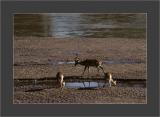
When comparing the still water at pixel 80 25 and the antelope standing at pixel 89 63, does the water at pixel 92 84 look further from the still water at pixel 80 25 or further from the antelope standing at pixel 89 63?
the still water at pixel 80 25

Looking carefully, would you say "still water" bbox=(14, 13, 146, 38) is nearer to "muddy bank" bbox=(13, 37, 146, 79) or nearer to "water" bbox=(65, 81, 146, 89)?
"muddy bank" bbox=(13, 37, 146, 79)

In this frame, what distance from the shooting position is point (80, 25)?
7.81 metres

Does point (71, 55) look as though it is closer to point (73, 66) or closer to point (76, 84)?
point (73, 66)

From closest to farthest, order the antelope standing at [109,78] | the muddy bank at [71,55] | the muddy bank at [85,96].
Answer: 1. the muddy bank at [85,96]
2. the antelope standing at [109,78]
3. the muddy bank at [71,55]

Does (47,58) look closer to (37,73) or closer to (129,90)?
(37,73)

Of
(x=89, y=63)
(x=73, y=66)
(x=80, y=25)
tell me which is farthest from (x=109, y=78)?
(x=80, y=25)

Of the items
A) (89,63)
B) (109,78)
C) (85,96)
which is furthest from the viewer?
(89,63)

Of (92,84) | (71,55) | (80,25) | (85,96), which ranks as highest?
(80,25)

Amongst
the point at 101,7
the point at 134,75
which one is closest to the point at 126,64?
the point at 134,75

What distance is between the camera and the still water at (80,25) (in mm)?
7609

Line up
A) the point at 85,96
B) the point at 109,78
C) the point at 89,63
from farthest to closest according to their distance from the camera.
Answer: the point at 89,63 < the point at 109,78 < the point at 85,96

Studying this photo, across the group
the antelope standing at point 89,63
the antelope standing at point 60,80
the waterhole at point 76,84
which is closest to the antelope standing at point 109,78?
the waterhole at point 76,84

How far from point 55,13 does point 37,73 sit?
0.76 meters

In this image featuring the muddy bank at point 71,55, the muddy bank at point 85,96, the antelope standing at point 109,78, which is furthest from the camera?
the muddy bank at point 71,55
